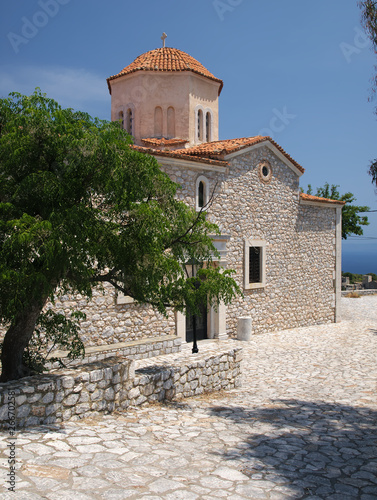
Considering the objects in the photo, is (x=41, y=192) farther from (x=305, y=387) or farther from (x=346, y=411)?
(x=305, y=387)

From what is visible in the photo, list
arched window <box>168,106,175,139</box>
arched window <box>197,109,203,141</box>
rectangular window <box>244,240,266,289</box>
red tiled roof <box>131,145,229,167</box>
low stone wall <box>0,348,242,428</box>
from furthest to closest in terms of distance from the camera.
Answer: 1. arched window <box>197,109,203,141</box>
2. arched window <box>168,106,175,139</box>
3. rectangular window <box>244,240,266,289</box>
4. red tiled roof <box>131,145,229,167</box>
5. low stone wall <box>0,348,242,428</box>

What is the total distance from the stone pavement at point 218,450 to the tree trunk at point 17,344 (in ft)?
3.29

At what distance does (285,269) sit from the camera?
53.2 feet

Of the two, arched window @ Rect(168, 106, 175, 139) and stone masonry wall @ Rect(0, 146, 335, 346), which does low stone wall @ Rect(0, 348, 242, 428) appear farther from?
arched window @ Rect(168, 106, 175, 139)

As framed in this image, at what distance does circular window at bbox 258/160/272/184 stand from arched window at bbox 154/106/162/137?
4046mm

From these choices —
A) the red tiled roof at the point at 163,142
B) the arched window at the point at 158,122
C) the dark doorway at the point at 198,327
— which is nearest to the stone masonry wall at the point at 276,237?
the dark doorway at the point at 198,327

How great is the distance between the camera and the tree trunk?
5805 millimetres

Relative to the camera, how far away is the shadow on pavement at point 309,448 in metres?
4.21

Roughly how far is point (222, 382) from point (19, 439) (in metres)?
4.79

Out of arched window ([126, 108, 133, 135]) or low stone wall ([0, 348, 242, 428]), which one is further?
arched window ([126, 108, 133, 135])

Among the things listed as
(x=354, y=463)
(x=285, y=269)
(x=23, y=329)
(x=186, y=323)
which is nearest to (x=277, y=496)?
(x=354, y=463)

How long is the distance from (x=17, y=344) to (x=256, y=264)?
1041 centimetres

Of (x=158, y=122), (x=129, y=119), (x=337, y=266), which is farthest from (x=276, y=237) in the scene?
(x=129, y=119)

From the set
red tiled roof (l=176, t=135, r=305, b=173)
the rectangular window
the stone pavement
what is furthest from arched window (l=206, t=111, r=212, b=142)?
the stone pavement
